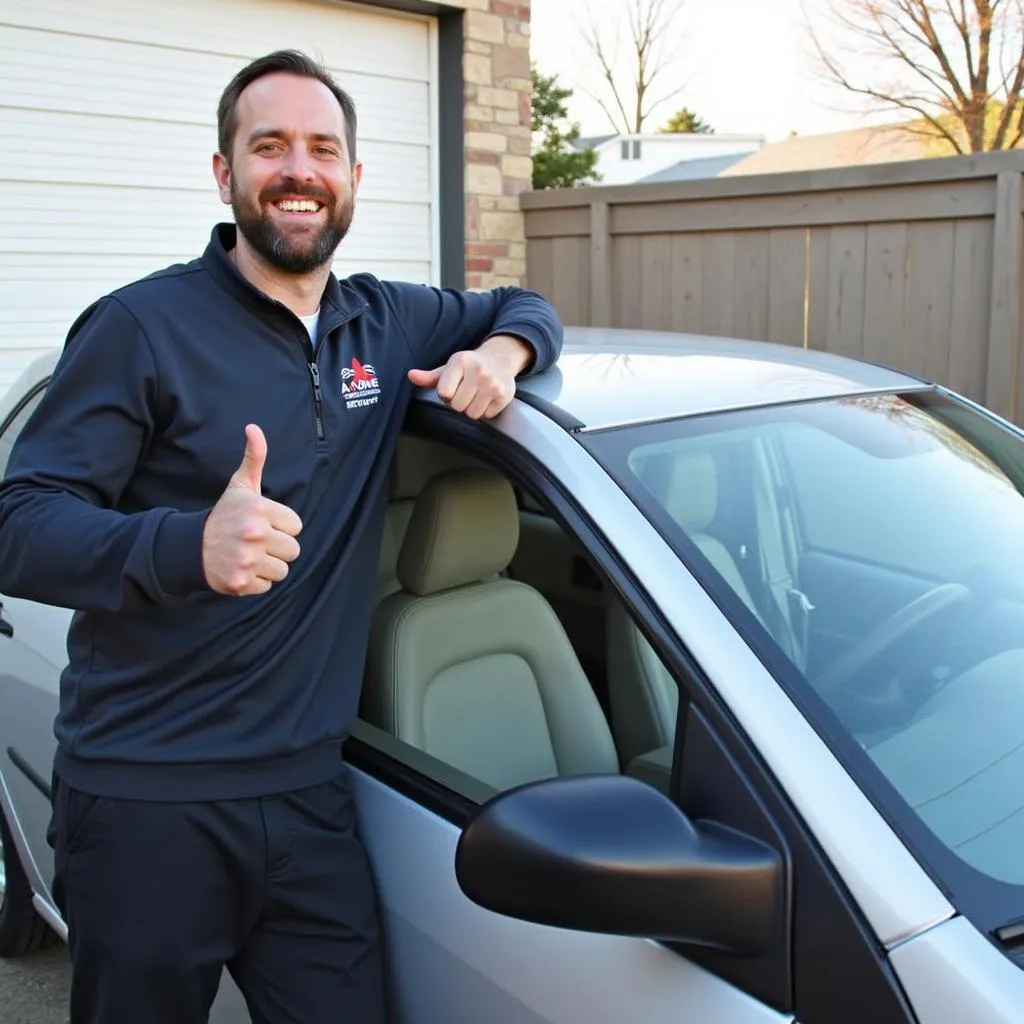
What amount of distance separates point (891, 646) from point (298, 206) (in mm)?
1164

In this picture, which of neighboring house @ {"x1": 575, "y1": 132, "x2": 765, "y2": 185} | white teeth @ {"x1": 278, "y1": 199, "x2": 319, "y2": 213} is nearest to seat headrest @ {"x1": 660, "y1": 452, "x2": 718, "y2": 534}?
white teeth @ {"x1": 278, "y1": 199, "x2": 319, "y2": 213}

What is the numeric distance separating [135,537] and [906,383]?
137cm

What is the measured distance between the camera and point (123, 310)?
1744mm

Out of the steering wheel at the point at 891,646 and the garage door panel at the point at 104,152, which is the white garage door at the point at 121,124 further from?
the steering wheel at the point at 891,646

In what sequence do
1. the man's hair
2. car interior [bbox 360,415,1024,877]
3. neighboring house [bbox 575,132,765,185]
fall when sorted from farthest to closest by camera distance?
neighboring house [bbox 575,132,765,185] → the man's hair → car interior [bbox 360,415,1024,877]

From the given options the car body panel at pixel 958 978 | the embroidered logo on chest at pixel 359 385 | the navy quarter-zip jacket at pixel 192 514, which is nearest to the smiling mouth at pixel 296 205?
the navy quarter-zip jacket at pixel 192 514

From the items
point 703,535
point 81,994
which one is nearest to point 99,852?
point 81,994

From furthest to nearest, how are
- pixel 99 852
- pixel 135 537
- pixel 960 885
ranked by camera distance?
pixel 99 852 → pixel 135 537 → pixel 960 885

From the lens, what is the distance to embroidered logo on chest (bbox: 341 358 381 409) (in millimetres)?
1860

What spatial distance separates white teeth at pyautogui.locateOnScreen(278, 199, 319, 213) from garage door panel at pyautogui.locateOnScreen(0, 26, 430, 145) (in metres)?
3.94

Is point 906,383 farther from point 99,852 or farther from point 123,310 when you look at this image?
point 99,852

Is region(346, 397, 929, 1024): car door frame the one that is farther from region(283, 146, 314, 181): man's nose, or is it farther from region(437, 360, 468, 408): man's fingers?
region(283, 146, 314, 181): man's nose

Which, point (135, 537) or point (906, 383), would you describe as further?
point (906, 383)

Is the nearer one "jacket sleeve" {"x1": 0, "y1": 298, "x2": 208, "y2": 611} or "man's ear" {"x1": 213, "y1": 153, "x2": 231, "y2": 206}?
"jacket sleeve" {"x1": 0, "y1": 298, "x2": 208, "y2": 611}
